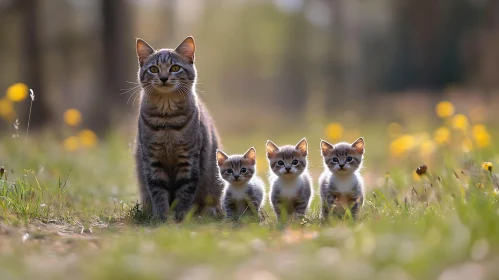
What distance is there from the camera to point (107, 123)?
13633 millimetres

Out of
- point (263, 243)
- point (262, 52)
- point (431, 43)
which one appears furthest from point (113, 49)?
point (262, 52)

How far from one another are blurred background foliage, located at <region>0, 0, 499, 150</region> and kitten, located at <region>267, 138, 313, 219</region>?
17.6ft

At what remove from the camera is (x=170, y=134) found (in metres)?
5.15

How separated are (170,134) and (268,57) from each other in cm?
3183

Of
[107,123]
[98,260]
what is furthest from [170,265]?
[107,123]

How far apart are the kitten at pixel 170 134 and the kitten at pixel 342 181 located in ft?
3.88

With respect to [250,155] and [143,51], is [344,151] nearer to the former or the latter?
[250,155]

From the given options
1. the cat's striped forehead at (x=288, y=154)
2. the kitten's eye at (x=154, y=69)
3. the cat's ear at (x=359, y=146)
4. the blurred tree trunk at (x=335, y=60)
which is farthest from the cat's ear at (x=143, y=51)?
the blurred tree trunk at (x=335, y=60)

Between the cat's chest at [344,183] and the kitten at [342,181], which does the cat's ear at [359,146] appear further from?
the cat's chest at [344,183]

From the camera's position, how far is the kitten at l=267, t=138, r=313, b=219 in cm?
478

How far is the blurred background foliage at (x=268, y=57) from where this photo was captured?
15375 millimetres

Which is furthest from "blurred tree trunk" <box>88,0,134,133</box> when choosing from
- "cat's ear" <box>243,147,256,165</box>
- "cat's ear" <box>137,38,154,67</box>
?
"cat's ear" <box>243,147,256,165</box>

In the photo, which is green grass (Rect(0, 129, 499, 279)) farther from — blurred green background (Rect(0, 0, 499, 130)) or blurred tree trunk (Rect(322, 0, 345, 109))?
blurred tree trunk (Rect(322, 0, 345, 109))

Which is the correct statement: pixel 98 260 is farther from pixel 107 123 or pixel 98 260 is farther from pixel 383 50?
pixel 383 50
